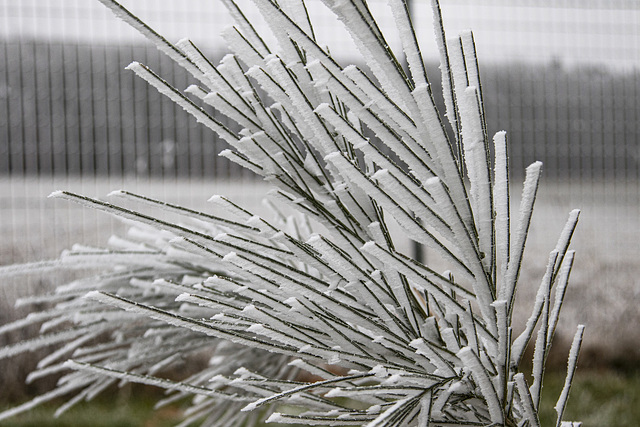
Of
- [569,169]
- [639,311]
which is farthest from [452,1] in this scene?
[639,311]

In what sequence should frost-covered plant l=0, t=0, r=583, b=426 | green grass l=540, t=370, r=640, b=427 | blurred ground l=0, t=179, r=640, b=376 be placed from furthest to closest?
blurred ground l=0, t=179, r=640, b=376, green grass l=540, t=370, r=640, b=427, frost-covered plant l=0, t=0, r=583, b=426

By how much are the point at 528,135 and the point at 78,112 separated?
6.24 ft

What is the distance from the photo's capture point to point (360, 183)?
0.19m

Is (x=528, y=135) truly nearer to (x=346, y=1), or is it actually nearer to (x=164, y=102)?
(x=164, y=102)

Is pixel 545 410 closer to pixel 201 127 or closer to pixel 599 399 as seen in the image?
pixel 599 399

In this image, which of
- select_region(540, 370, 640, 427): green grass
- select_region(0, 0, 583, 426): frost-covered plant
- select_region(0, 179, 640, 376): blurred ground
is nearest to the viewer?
select_region(0, 0, 583, 426): frost-covered plant

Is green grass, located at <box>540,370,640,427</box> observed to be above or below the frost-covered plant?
below

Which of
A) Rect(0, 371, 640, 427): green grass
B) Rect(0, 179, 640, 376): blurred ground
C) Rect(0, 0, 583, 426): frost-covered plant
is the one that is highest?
Rect(0, 0, 583, 426): frost-covered plant

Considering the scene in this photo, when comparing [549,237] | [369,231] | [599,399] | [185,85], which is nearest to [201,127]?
[185,85]

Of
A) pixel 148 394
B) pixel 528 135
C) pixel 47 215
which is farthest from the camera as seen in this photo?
pixel 528 135

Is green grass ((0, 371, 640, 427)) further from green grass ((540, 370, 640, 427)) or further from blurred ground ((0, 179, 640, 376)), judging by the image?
blurred ground ((0, 179, 640, 376))

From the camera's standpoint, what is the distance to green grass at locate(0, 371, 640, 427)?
1737 millimetres

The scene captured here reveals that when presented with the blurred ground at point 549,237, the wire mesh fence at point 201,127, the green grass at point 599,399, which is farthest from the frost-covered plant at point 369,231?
the blurred ground at point 549,237

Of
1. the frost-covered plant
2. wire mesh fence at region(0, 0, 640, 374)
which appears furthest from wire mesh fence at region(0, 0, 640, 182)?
the frost-covered plant
